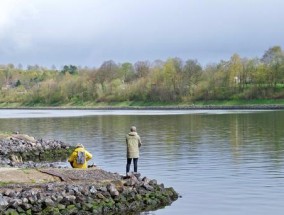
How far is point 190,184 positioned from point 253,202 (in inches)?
181

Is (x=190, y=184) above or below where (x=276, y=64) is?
below

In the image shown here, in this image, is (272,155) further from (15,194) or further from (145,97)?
(145,97)

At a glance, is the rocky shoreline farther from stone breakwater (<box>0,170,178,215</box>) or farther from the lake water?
the lake water

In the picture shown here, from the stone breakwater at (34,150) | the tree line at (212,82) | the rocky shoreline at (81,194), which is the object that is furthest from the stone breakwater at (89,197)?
the tree line at (212,82)

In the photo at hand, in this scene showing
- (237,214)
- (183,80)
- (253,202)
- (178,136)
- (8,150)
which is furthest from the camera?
(183,80)

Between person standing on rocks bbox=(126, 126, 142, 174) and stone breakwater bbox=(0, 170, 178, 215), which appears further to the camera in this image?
person standing on rocks bbox=(126, 126, 142, 174)

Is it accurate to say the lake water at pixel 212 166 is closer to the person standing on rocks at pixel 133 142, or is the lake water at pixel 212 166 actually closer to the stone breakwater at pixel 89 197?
the stone breakwater at pixel 89 197

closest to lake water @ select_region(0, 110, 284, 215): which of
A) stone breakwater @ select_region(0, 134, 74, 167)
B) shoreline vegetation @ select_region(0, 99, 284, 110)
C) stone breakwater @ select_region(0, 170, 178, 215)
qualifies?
stone breakwater @ select_region(0, 170, 178, 215)

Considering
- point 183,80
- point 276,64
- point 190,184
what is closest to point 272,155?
point 190,184

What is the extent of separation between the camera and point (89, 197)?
22.1 m

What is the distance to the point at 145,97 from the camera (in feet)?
584

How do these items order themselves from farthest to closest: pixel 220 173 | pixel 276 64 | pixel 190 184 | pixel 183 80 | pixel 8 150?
pixel 183 80
pixel 276 64
pixel 8 150
pixel 220 173
pixel 190 184

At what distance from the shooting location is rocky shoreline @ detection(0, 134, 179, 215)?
20953 millimetres

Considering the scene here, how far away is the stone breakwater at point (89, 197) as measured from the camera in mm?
20859
